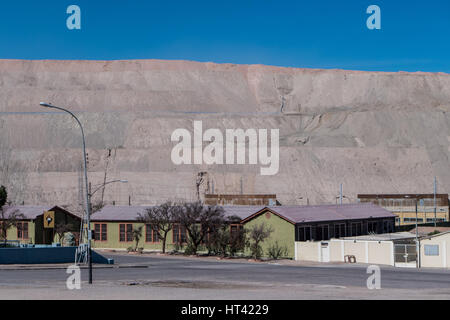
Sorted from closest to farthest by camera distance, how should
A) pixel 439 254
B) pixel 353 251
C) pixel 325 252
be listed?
1. pixel 439 254
2. pixel 353 251
3. pixel 325 252

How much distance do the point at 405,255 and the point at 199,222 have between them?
16453 millimetres

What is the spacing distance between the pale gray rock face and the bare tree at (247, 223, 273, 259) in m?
33.7

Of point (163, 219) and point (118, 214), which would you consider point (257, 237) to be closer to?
point (163, 219)

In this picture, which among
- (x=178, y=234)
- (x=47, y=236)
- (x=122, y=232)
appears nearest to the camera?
(x=178, y=234)

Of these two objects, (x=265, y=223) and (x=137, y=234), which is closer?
(x=265, y=223)

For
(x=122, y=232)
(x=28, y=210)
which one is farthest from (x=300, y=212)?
(x=28, y=210)

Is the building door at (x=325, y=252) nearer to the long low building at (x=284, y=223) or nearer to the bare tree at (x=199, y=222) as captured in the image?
the long low building at (x=284, y=223)

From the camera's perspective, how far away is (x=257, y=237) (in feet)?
178

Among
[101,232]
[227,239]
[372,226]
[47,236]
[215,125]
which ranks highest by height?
[215,125]

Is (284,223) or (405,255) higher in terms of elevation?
(284,223)

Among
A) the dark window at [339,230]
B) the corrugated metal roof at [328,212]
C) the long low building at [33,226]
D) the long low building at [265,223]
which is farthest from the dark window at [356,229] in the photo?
the long low building at [33,226]

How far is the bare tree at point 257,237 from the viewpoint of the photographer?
177ft

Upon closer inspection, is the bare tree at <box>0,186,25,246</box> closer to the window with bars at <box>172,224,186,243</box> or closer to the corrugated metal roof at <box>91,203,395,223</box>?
the corrugated metal roof at <box>91,203,395,223</box>

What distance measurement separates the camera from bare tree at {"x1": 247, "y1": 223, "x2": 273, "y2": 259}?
5403 centimetres
